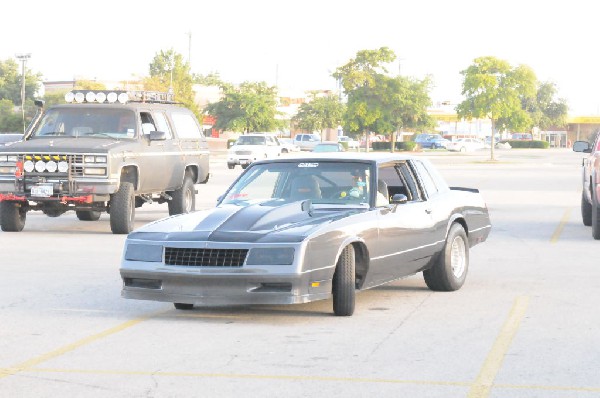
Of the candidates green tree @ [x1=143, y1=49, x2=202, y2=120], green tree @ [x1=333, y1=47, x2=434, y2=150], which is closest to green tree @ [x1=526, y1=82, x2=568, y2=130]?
green tree @ [x1=143, y1=49, x2=202, y2=120]

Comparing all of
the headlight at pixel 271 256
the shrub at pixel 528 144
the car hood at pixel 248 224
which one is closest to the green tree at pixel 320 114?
the shrub at pixel 528 144

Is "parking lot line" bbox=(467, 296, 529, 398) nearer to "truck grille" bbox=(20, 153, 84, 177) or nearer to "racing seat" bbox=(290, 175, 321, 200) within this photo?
"racing seat" bbox=(290, 175, 321, 200)

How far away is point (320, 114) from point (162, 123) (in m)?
95.1

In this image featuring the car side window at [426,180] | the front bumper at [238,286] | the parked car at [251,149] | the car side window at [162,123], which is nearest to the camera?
the front bumper at [238,286]

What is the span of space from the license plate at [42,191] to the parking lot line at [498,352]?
9052 millimetres

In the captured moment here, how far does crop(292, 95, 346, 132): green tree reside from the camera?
379 ft

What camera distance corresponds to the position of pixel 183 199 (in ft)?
71.4

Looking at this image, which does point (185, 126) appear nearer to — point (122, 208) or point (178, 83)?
point (122, 208)

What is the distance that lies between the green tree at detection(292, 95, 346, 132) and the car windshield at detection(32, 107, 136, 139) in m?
94.9

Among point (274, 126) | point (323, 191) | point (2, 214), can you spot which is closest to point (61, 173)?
point (2, 214)

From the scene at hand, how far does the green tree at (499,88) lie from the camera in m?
66.8

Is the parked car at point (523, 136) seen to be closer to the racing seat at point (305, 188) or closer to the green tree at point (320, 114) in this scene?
the green tree at point (320, 114)

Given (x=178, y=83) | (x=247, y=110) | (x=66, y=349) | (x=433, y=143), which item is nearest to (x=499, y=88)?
(x=247, y=110)

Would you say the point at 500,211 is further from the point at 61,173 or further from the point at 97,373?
the point at 97,373
